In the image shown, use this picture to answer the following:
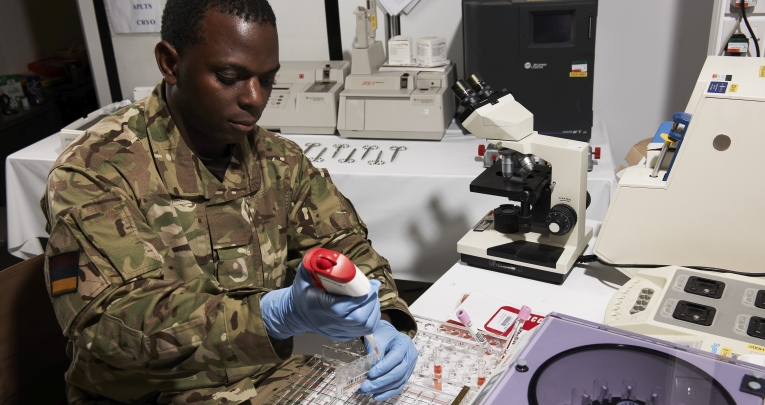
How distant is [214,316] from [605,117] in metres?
2.24

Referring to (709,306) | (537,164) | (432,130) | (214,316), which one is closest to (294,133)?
(432,130)

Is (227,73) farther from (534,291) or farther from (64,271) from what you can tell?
(534,291)

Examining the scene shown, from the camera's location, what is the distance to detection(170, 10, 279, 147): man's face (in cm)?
111

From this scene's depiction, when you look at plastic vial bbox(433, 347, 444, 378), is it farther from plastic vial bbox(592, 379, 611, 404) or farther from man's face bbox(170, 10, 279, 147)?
man's face bbox(170, 10, 279, 147)

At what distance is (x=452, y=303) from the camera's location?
4.50 ft

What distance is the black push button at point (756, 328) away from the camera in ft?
3.38

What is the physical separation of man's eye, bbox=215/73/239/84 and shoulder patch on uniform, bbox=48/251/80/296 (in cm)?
39

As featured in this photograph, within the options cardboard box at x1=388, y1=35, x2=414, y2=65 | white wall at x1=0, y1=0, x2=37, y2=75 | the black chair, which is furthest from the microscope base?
white wall at x1=0, y1=0, x2=37, y2=75

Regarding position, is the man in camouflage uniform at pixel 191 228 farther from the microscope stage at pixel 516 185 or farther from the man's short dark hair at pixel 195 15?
the microscope stage at pixel 516 185

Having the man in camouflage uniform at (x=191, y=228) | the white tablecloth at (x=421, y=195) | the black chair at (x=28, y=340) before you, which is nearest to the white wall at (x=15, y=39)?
the white tablecloth at (x=421, y=195)

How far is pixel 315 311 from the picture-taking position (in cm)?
90

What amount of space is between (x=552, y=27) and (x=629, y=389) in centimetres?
164

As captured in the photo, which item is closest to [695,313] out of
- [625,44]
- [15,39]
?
[625,44]

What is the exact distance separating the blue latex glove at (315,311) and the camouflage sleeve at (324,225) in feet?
1.38
